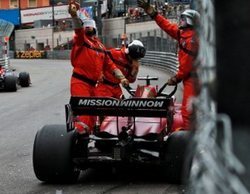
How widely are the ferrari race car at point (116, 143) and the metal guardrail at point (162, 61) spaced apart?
57.6 ft

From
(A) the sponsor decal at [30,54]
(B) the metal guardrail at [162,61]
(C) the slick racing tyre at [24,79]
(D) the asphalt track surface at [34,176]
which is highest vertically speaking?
(D) the asphalt track surface at [34,176]

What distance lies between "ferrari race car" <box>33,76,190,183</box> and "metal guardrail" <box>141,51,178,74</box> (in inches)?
691

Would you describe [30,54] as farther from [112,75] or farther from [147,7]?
[147,7]

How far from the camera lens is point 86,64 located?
7.39 meters

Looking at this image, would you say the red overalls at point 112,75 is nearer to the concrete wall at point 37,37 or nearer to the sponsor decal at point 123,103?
the sponsor decal at point 123,103

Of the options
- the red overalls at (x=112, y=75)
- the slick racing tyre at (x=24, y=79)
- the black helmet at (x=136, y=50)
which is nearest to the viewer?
the black helmet at (x=136, y=50)

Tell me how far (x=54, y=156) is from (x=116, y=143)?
2.05ft

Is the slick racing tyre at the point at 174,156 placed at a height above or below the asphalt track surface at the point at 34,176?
above

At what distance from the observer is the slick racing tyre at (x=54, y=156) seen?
5723mm

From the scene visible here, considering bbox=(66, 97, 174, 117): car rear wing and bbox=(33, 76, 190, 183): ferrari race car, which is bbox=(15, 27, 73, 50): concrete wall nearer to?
bbox=(33, 76, 190, 183): ferrari race car

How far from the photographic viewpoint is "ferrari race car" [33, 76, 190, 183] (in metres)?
5.62

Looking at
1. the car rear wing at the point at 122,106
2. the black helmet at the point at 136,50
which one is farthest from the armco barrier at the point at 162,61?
the car rear wing at the point at 122,106

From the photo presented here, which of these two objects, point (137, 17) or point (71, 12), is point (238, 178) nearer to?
point (71, 12)

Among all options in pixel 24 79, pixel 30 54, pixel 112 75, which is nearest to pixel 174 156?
pixel 112 75
